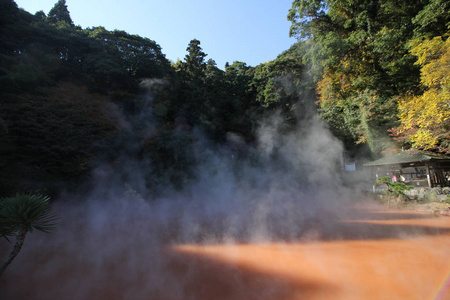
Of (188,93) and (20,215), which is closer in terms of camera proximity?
(20,215)

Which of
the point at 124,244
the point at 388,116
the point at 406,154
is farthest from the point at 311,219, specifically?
the point at 388,116

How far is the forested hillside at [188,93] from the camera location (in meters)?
8.28

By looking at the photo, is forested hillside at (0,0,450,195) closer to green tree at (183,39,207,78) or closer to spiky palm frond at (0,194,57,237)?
green tree at (183,39,207,78)

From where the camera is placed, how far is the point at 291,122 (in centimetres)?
1738

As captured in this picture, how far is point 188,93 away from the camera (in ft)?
53.9

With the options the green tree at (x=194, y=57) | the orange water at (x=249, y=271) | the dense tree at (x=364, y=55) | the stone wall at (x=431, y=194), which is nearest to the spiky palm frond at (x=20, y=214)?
the orange water at (x=249, y=271)

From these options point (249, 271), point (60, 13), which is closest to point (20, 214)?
point (249, 271)

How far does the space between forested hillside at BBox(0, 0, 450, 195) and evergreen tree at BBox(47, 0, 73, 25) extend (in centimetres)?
10

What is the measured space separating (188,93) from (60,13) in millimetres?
14027

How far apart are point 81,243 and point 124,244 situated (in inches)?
39.1

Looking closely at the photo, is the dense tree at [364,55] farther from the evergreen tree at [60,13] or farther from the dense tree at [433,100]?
the evergreen tree at [60,13]

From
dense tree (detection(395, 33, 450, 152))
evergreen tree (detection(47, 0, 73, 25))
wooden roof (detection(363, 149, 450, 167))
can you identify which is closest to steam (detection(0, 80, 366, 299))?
wooden roof (detection(363, 149, 450, 167))

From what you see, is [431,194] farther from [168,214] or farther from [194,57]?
[194,57]

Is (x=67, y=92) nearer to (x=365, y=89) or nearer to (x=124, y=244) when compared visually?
(x=124, y=244)
